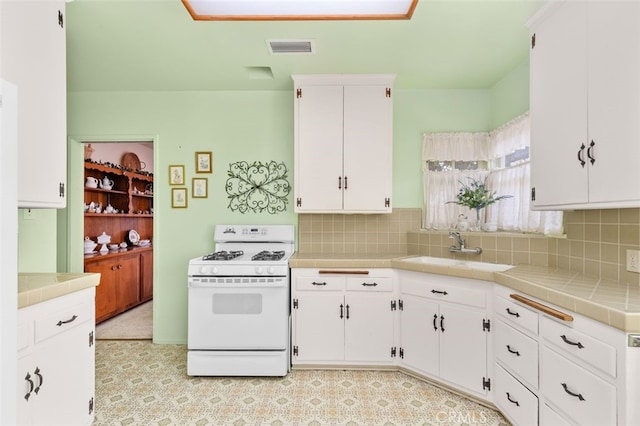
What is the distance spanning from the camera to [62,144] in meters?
1.75

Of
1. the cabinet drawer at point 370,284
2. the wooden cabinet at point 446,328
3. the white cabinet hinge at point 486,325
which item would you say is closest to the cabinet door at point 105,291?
the cabinet drawer at point 370,284

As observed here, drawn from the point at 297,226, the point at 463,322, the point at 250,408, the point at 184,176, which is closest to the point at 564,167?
the point at 463,322

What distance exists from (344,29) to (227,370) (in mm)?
2565

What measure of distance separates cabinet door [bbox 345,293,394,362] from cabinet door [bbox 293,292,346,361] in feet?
0.21

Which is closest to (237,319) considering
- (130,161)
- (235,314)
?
(235,314)

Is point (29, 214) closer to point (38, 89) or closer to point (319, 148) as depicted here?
point (38, 89)

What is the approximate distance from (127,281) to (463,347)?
3.92m

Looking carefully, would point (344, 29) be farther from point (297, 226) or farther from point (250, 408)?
point (250, 408)

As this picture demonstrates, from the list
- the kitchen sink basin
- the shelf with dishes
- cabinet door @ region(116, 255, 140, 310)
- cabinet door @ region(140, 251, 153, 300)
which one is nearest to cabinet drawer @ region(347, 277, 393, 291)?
the kitchen sink basin

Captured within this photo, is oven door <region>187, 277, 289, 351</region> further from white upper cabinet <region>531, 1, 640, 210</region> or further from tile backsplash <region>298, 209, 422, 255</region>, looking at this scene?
white upper cabinet <region>531, 1, 640, 210</region>

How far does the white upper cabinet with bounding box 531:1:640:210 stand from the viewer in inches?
53.1

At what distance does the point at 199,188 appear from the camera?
317 cm

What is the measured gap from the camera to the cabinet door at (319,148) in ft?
9.12

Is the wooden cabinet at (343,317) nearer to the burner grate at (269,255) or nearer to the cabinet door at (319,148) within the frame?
the burner grate at (269,255)
